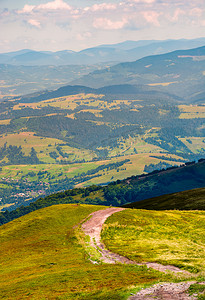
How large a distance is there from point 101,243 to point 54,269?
15383mm

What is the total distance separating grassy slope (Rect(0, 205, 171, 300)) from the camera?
153 ft

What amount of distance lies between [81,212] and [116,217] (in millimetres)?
17890

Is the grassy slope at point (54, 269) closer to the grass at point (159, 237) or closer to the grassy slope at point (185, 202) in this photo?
the grass at point (159, 237)

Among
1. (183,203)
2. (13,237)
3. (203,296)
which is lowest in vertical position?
(183,203)

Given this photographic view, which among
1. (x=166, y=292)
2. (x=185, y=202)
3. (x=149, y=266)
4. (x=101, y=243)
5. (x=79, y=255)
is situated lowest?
(x=185, y=202)

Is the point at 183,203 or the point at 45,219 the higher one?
the point at 45,219

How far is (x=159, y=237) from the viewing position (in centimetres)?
7162

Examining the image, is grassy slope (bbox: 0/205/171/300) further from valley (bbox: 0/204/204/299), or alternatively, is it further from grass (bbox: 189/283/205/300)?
grass (bbox: 189/283/205/300)

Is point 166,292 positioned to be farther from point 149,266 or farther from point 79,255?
point 79,255

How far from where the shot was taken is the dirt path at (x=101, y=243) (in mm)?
53594

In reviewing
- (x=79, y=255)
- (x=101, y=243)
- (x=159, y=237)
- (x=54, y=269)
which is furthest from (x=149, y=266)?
(x=101, y=243)

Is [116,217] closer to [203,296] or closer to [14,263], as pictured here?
[14,263]

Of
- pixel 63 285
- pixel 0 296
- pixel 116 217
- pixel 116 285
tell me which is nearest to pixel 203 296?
pixel 116 285

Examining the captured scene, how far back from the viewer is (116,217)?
8769cm
